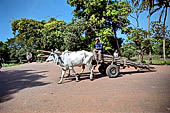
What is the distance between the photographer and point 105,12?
18.1 metres

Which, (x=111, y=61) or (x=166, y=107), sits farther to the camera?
(x=111, y=61)

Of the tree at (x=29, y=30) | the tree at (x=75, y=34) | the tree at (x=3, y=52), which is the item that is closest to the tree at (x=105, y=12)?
Result: the tree at (x=75, y=34)

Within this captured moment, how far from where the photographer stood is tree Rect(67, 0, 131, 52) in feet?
57.2

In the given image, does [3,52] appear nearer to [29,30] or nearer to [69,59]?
[29,30]

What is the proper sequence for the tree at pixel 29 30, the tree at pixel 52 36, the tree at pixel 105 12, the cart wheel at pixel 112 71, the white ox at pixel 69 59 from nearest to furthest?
the white ox at pixel 69 59
the cart wheel at pixel 112 71
the tree at pixel 105 12
the tree at pixel 52 36
the tree at pixel 29 30

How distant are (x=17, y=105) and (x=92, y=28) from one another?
49.1ft

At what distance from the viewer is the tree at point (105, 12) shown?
1744 cm

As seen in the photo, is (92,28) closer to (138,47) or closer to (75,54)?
(138,47)

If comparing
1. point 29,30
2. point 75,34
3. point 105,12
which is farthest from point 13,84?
point 29,30

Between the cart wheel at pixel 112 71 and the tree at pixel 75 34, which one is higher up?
the tree at pixel 75 34

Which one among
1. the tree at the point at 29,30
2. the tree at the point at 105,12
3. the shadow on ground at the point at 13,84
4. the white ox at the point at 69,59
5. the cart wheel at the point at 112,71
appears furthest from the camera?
the tree at the point at 29,30

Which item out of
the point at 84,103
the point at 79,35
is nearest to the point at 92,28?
the point at 79,35

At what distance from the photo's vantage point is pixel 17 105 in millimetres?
4539

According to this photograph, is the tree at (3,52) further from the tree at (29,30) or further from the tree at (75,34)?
the tree at (75,34)
